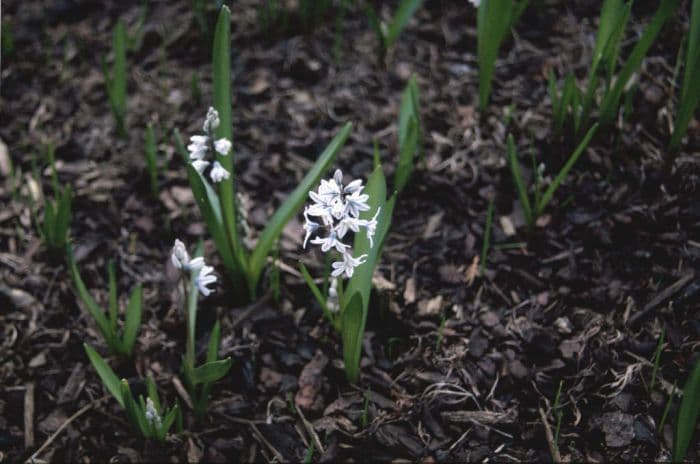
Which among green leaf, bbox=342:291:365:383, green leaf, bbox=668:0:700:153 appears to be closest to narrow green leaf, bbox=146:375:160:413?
green leaf, bbox=342:291:365:383

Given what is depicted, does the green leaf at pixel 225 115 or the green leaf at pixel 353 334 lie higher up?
the green leaf at pixel 225 115

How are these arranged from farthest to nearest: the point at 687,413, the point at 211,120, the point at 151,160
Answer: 1. the point at 151,160
2. the point at 211,120
3. the point at 687,413

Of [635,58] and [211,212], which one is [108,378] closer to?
[211,212]

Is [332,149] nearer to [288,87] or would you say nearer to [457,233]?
[457,233]

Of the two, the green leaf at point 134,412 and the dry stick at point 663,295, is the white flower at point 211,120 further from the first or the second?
the dry stick at point 663,295

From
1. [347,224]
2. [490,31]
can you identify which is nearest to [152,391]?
[347,224]

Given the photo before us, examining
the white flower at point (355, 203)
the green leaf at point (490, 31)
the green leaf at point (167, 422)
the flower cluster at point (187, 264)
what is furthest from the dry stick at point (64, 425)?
the green leaf at point (490, 31)

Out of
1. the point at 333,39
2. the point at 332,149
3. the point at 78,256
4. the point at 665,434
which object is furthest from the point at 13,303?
the point at 665,434
